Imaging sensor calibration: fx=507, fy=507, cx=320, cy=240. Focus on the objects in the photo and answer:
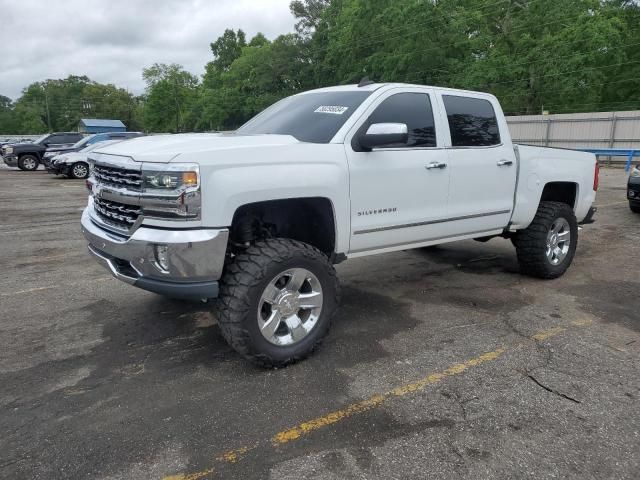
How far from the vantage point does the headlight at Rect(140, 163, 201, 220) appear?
3.11m

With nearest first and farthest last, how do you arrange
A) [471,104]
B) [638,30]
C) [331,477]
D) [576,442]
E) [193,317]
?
[331,477] < [576,442] < [193,317] < [471,104] < [638,30]

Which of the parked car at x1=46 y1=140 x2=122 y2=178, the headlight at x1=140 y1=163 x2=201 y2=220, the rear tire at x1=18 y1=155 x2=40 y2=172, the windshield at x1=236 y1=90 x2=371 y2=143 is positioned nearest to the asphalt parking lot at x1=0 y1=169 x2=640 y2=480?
the headlight at x1=140 y1=163 x2=201 y2=220

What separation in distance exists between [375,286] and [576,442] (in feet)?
10.0

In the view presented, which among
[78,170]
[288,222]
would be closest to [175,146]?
[288,222]

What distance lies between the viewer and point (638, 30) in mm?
41156

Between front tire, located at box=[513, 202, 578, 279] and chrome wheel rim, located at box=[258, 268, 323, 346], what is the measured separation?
3.05 m

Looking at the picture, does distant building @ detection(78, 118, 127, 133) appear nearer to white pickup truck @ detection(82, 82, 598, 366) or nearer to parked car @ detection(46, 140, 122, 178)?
parked car @ detection(46, 140, 122, 178)

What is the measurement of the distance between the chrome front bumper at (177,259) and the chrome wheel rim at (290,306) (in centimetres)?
42

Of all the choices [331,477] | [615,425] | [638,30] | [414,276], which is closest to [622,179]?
[414,276]

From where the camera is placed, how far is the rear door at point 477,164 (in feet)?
15.5

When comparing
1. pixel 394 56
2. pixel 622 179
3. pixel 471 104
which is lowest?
pixel 622 179

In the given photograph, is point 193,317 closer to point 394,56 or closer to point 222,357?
point 222,357

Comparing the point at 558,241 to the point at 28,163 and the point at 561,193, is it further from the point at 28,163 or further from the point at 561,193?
the point at 28,163

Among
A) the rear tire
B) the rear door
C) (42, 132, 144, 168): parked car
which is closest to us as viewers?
the rear door
